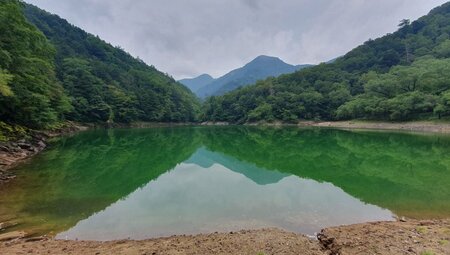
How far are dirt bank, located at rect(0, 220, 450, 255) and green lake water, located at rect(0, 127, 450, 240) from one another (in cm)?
100

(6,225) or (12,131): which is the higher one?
(12,131)

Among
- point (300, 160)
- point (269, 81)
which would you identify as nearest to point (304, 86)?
point (269, 81)

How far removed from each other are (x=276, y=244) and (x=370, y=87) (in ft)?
243

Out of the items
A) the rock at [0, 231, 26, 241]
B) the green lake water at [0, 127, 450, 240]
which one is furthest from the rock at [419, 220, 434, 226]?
the rock at [0, 231, 26, 241]

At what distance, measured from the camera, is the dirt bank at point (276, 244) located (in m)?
6.18

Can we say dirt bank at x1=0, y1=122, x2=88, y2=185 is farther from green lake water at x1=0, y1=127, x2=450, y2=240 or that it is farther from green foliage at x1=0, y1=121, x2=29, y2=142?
green lake water at x1=0, y1=127, x2=450, y2=240

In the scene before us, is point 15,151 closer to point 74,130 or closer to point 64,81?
point 74,130

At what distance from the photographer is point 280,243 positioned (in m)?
6.60

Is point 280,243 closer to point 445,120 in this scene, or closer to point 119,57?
point 445,120

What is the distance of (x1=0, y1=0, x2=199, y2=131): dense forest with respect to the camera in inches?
864

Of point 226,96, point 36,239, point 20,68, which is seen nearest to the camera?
point 36,239

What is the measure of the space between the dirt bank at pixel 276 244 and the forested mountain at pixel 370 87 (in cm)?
4970

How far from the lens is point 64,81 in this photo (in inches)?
2625

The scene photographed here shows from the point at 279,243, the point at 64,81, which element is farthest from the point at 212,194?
the point at 64,81
